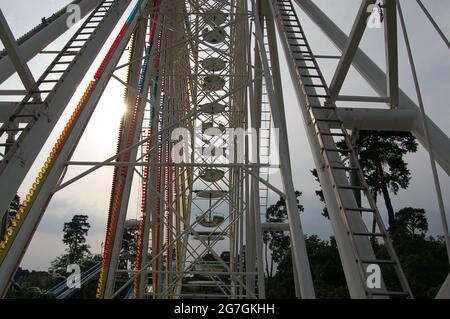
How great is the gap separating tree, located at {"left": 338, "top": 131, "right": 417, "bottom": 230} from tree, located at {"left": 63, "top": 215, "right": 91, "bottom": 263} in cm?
3556

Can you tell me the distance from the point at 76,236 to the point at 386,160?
4028 centimetres

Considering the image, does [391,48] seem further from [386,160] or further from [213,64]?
[386,160]

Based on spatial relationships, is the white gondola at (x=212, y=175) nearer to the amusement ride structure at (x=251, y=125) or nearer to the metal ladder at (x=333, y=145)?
the amusement ride structure at (x=251, y=125)

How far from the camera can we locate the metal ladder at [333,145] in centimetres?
348

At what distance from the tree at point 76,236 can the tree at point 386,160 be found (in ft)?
117

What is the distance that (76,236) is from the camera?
54.2 metres

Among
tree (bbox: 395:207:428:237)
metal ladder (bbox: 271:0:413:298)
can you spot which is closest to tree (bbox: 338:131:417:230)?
tree (bbox: 395:207:428:237)

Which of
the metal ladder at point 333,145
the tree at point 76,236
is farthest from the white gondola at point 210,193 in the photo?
the tree at point 76,236

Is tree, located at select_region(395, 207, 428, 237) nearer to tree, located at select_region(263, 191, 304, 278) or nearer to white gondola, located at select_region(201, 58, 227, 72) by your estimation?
tree, located at select_region(263, 191, 304, 278)

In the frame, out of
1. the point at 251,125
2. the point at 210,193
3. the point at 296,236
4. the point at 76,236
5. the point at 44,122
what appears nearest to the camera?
the point at 296,236

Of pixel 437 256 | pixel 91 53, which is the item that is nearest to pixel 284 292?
pixel 437 256

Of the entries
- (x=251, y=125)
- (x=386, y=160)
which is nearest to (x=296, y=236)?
(x=251, y=125)

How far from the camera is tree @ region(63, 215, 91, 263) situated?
5153 centimetres

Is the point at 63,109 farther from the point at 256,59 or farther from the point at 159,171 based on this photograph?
the point at 256,59
